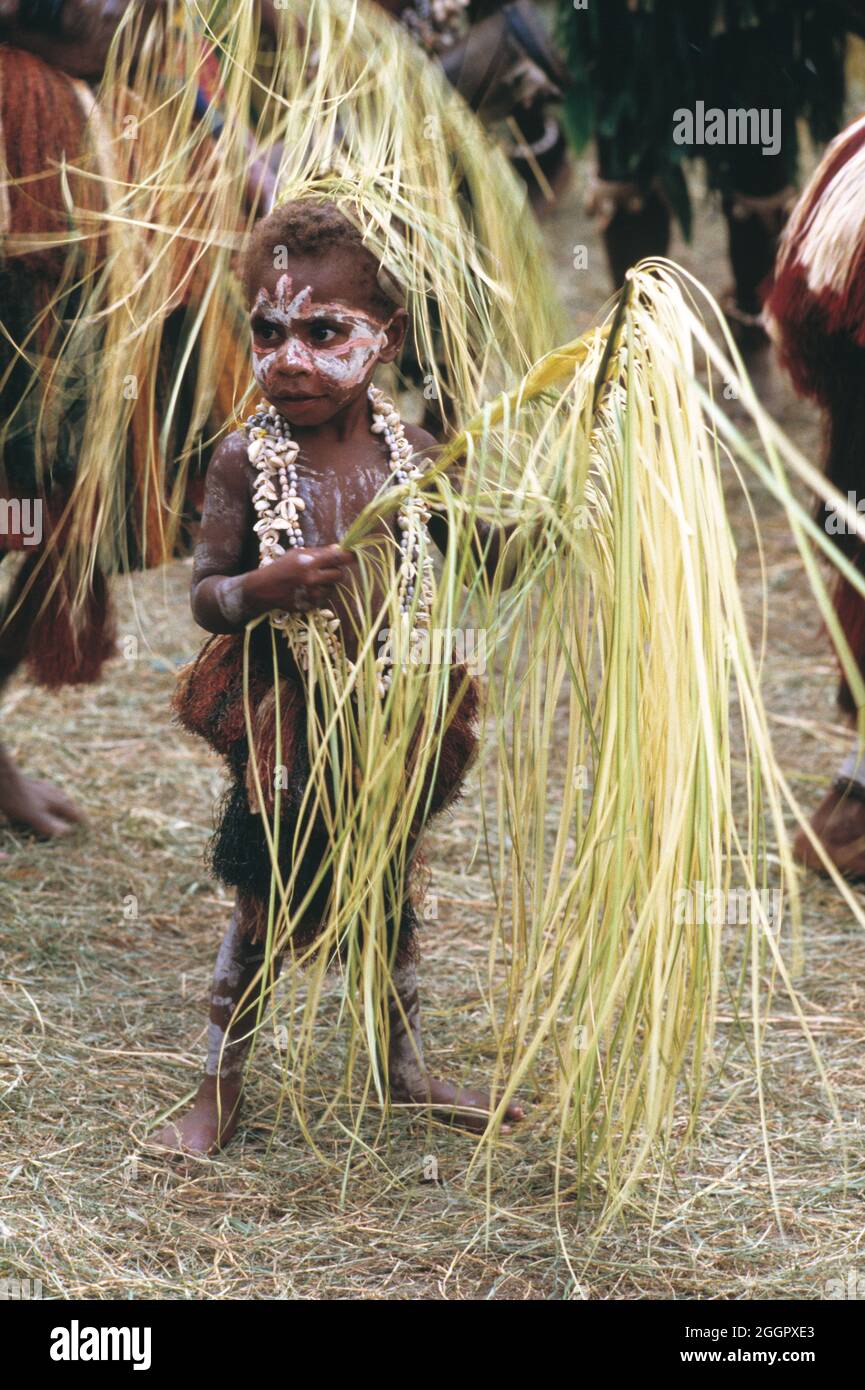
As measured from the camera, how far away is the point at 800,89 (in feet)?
12.5

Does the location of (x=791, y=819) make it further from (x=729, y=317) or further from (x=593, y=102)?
(x=729, y=317)

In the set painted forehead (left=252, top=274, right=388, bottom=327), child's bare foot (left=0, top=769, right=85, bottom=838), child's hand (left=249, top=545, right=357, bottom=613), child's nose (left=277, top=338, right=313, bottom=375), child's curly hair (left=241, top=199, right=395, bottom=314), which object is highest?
child's curly hair (left=241, top=199, right=395, bottom=314)

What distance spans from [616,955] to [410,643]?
0.37 metres

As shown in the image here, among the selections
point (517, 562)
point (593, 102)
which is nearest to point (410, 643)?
point (517, 562)

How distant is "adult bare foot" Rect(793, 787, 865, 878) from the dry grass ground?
0.06 m

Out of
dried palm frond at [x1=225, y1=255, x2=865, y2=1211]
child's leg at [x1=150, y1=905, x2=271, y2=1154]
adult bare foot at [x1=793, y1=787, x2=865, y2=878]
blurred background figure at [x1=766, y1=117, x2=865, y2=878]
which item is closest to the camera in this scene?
dried palm frond at [x1=225, y1=255, x2=865, y2=1211]

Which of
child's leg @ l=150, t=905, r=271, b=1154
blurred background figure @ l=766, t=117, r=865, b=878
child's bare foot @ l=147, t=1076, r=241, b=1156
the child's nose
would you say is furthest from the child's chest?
blurred background figure @ l=766, t=117, r=865, b=878

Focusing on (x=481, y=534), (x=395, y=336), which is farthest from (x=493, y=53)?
(x=481, y=534)

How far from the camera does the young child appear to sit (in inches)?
64.2

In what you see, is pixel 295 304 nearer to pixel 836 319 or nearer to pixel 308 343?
pixel 308 343

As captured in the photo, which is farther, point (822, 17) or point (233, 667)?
point (822, 17)

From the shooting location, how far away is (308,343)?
1636 millimetres

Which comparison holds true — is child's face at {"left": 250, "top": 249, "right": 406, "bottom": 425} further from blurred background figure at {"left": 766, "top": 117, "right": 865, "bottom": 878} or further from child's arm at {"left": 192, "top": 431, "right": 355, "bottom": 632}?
blurred background figure at {"left": 766, "top": 117, "right": 865, "bottom": 878}

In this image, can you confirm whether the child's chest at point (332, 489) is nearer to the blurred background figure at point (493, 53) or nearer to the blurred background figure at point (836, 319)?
the blurred background figure at point (836, 319)
